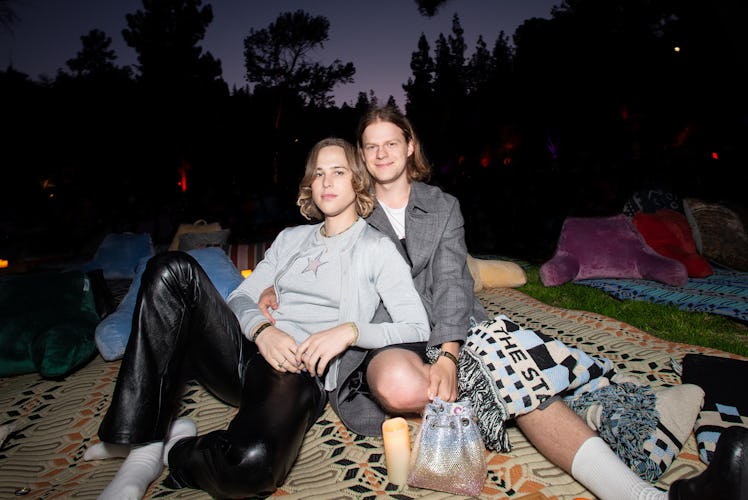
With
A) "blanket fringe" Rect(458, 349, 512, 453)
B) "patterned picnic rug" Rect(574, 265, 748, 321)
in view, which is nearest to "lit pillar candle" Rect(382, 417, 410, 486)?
"blanket fringe" Rect(458, 349, 512, 453)

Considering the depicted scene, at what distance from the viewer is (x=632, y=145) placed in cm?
1927

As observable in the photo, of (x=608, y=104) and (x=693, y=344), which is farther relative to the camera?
(x=608, y=104)

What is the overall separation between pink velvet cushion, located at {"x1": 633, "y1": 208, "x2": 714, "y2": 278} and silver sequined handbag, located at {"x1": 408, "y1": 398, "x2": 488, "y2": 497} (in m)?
4.06

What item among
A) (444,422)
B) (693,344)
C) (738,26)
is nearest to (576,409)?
(444,422)

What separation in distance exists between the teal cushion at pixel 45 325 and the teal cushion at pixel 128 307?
154 mm

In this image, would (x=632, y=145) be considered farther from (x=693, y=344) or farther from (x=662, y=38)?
(x=693, y=344)

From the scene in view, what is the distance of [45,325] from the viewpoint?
3.00 meters

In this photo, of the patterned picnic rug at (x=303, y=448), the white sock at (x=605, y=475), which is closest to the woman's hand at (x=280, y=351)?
the patterned picnic rug at (x=303, y=448)

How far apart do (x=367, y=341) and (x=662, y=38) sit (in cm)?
2150

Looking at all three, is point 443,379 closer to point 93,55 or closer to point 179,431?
point 179,431

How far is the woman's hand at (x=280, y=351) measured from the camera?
168cm

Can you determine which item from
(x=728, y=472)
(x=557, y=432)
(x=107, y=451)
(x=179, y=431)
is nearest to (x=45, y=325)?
(x=107, y=451)

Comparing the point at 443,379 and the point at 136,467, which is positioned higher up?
the point at 443,379

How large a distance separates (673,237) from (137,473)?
17.1 feet
